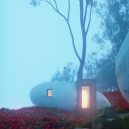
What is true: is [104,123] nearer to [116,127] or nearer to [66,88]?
[116,127]

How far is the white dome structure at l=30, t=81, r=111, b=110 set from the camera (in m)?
16.5

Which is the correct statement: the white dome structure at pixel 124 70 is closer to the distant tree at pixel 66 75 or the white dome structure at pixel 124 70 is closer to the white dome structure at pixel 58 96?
the white dome structure at pixel 58 96

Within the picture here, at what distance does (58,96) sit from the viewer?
16844 mm

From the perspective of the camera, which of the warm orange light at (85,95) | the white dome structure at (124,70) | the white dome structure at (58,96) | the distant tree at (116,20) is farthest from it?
the distant tree at (116,20)

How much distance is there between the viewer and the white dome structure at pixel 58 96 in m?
16.5

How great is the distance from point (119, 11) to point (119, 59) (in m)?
16.1

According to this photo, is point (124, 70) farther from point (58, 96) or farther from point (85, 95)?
point (58, 96)

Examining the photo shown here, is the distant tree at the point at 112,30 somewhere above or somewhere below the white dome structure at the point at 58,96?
above

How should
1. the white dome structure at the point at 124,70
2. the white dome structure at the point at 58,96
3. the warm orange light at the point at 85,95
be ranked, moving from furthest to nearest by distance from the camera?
the white dome structure at the point at 58,96
the warm orange light at the point at 85,95
the white dome structure at the point at 124,70

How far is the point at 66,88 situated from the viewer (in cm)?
1712

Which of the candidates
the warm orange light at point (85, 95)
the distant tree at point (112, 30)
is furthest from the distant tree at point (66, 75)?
the warm orange light at point (85, 95)

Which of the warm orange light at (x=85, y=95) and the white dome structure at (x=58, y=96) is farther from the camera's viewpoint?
the white dome structure at (x=58, y=96)

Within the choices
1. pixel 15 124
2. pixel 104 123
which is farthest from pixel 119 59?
pixel 15 124

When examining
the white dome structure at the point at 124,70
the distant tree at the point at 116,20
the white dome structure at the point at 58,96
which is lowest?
the white dome structure at the point at 58,96
